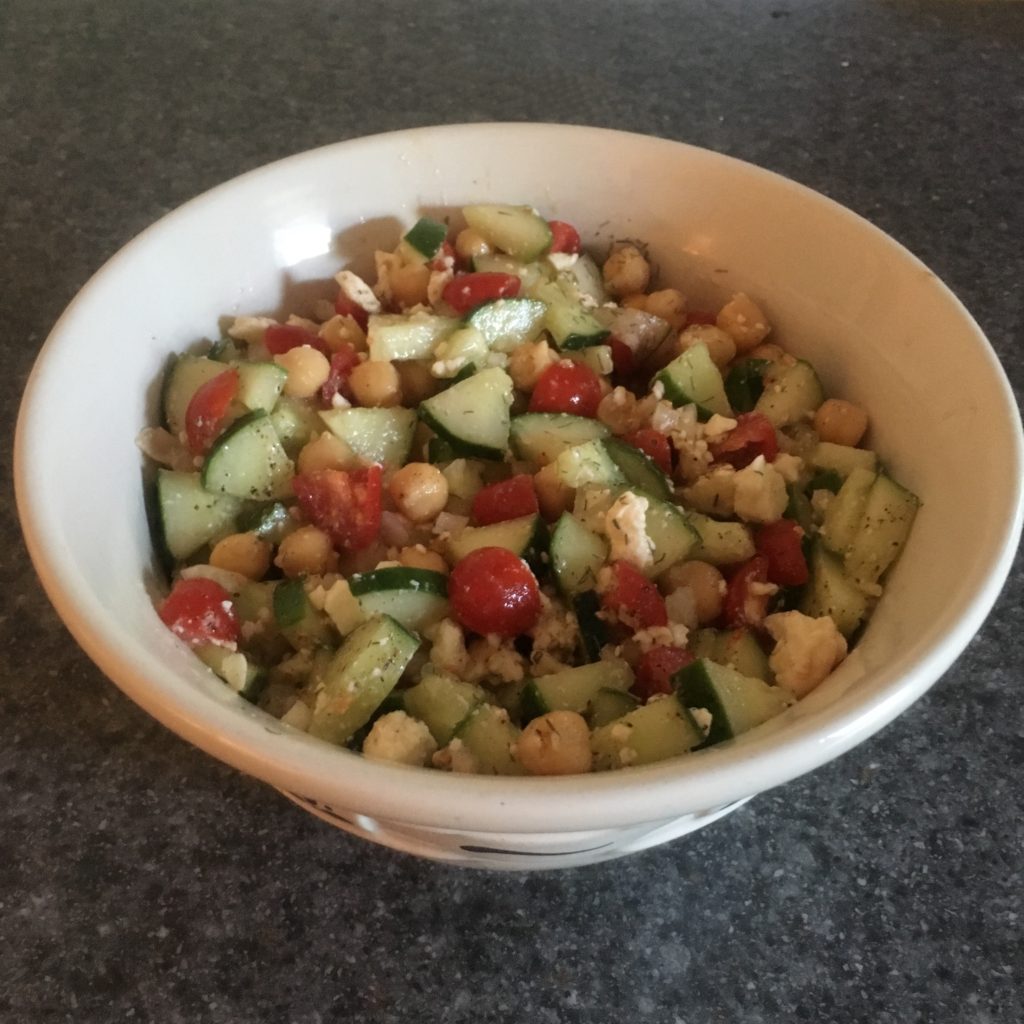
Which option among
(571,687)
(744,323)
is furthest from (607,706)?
(744,323)

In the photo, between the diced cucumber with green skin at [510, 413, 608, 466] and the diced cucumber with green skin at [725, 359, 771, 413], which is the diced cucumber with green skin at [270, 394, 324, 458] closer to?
the diced cucumber with green skin at [510, 413, 608, 466]

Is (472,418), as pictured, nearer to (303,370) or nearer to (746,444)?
(303,370)

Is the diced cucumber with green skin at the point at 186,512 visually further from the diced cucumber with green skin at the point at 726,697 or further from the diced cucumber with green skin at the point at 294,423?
the diced cucumber with green skin at the point at 726,697

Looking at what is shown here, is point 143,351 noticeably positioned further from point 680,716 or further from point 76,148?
point 76,148

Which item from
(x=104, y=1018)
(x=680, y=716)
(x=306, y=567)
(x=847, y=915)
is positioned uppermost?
(x=680, y=716)

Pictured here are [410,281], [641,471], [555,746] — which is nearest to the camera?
[555,746]

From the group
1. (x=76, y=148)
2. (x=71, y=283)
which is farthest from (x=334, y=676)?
(x=76, y=148)

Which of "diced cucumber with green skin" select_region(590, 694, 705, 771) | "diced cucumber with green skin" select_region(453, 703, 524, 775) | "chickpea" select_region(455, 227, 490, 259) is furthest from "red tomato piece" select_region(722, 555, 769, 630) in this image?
"chickpea" select_region(455, 227, 490, 259)
